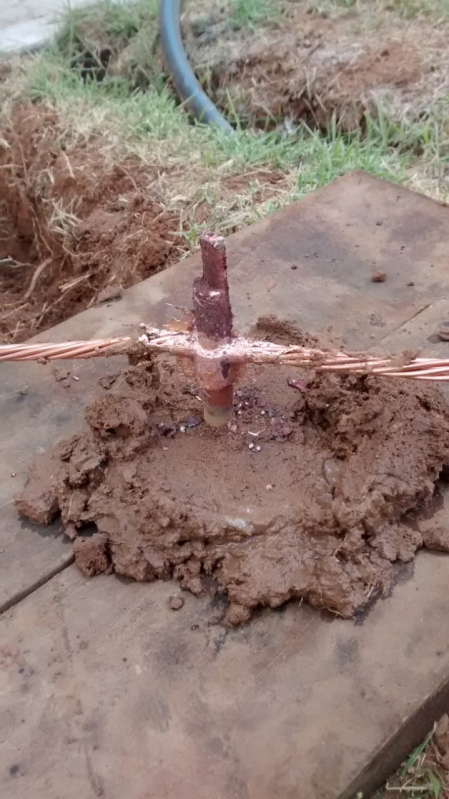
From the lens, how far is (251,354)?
116 centimetres

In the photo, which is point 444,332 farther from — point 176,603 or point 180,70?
point 180,70

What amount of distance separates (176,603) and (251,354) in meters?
0.43

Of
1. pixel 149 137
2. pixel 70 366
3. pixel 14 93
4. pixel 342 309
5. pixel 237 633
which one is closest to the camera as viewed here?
pixel 237 633

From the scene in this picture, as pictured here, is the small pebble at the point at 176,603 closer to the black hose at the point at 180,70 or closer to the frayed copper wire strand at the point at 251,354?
the frayed copper wire strand at the point at 251,354

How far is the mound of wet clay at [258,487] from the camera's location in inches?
44.6

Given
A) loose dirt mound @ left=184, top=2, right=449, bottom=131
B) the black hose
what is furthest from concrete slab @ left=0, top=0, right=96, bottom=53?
loose dirt mound @ left=184, top=2, right=449, bottom=131

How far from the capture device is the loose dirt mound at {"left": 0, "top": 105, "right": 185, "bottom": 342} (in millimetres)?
2453

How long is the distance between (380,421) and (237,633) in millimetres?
461

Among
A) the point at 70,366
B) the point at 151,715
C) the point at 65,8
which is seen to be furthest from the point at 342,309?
the point at 65,8

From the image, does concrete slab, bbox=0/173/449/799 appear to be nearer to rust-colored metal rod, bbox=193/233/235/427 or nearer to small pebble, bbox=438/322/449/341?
rust-colored metal rod, bbox=193/233/235/427

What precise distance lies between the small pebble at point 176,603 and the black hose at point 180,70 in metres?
2.53

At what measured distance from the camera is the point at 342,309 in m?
1.69

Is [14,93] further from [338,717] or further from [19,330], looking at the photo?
[338,717]

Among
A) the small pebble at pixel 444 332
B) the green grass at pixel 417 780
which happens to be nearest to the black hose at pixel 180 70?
the small pebble at pixel 444 332
